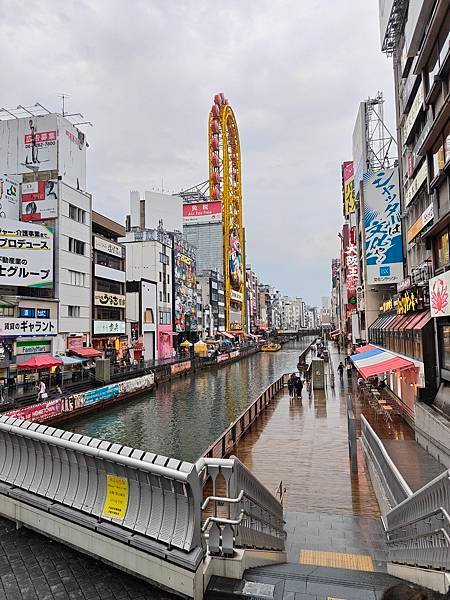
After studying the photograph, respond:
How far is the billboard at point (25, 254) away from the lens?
3056 cm

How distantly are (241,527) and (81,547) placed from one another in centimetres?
177

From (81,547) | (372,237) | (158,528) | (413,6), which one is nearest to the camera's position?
(158,528)

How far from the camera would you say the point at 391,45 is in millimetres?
38000

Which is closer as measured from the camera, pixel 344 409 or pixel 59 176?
pixel 344 409

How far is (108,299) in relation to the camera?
43594mm

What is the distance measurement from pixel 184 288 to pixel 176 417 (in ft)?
137

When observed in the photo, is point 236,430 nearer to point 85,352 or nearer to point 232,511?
point 232,511

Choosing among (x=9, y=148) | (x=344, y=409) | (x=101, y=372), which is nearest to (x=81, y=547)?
(x=344, y=409)

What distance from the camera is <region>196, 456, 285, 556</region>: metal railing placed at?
453 cm

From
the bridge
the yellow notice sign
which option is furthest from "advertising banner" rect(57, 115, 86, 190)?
the yellow notice sign

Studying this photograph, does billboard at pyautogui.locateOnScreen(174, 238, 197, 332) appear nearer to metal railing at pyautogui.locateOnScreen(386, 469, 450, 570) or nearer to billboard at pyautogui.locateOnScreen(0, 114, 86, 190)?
billboard at pyautogui.locateOnScreen(0, 114, 86, 190)

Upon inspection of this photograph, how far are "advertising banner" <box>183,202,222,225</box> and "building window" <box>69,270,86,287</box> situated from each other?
69.9m

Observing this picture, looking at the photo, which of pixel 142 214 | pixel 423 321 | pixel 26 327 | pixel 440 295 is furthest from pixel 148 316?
pixel 440 295

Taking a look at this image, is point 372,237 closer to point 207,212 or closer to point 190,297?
point 190,297
